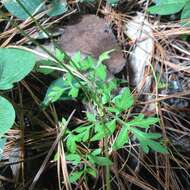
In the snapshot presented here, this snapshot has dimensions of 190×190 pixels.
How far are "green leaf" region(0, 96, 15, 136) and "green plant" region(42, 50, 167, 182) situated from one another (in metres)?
0.17

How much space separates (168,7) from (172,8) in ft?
0.06

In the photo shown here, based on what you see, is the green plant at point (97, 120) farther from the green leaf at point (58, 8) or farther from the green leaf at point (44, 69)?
the green leaf at point (58, 8)

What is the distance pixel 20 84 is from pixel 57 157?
330 mm

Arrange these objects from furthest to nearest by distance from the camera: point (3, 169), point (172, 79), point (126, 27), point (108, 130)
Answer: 1. point (126, 27)
2. point (172, 79)
3. point (3, 169)
4. point (108, 130)

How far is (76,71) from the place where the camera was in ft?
3.90

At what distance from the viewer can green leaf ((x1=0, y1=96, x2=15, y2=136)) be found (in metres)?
0.96

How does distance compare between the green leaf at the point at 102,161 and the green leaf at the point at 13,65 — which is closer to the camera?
the green leaf at the point at 102,161

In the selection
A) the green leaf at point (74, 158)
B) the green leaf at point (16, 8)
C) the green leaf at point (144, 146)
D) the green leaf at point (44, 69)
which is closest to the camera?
the green leaf at point (144, 146)

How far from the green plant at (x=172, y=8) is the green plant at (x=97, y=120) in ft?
1.04

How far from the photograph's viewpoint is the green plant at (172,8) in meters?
1.30

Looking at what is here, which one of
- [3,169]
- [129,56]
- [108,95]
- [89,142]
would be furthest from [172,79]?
[3,169]

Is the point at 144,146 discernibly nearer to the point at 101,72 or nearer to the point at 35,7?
the point at 101,72

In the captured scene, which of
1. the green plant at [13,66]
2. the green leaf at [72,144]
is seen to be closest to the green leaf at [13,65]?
the green plant at [13,66]

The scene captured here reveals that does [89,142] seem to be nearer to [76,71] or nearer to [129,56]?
[76,71]
